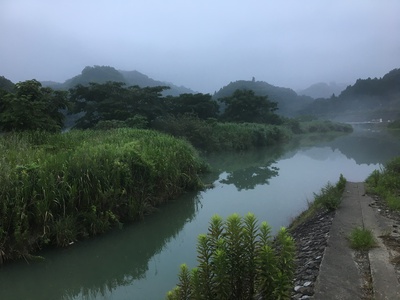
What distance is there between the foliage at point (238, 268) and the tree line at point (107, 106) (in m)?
11.7

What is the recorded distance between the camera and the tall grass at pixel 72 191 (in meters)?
6.16

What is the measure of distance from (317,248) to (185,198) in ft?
20.6

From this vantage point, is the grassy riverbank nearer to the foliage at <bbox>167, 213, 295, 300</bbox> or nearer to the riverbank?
the riverbank

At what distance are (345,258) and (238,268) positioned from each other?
7.49 ft

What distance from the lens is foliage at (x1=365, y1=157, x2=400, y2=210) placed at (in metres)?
7.33

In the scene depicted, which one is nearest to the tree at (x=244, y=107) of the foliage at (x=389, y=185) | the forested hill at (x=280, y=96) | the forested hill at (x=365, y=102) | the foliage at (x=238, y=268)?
the foliage at (x=389, y=185)

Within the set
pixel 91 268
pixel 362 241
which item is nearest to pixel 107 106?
pixel 91 268

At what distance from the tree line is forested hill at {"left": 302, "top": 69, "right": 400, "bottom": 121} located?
172 ft

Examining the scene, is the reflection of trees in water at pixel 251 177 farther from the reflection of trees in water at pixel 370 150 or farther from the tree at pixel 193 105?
the tree at pixel 193 105

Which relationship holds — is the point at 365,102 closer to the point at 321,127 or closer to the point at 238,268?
the point at 321,127

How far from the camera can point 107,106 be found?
2480 centimetres

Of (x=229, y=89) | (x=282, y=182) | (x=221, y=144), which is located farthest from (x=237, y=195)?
(x=229, y=89)

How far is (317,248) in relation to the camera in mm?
4953

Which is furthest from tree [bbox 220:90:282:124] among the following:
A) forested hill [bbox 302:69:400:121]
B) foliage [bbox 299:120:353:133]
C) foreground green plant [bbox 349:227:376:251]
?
forested hill [bbox 302:69:400:121]
